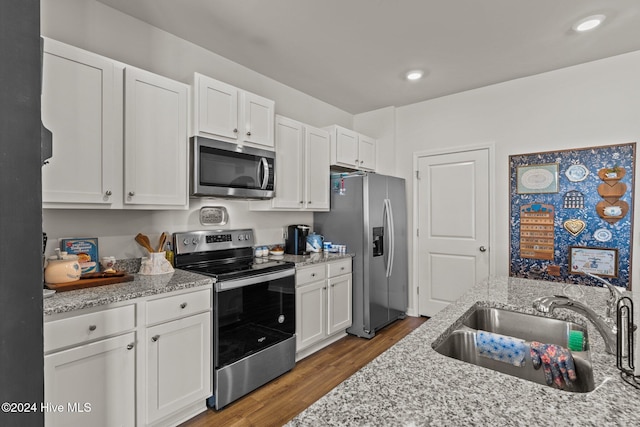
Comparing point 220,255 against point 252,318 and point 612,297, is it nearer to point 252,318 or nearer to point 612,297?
point 252,318

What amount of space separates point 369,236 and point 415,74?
5.49 ft

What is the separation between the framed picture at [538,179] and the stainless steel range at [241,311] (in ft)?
8.14

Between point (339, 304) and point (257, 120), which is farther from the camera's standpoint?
point (339, 304)

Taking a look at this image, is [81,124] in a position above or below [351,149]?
below

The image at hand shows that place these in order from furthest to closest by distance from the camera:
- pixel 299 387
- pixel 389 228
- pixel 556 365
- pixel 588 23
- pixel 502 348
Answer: pixel 389 228 → pixel 299 387 → pixel 588 23 → pixel 502 348 → pixel 556 365

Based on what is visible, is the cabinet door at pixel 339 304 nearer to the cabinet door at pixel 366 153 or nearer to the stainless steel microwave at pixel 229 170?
the stainless steel microwave at pixel 229 170

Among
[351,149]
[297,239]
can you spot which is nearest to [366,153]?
[351,149]

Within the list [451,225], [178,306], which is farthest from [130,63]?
[451,225]

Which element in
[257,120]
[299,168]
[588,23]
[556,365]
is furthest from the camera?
[299,168]

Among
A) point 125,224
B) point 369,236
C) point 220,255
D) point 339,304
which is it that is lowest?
point 339,304

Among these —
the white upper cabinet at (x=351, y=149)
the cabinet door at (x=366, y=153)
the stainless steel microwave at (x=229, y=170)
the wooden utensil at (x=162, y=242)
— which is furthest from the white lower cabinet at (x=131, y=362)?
the cabinet door at (x=366, y=153)

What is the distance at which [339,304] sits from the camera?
3.16 meters

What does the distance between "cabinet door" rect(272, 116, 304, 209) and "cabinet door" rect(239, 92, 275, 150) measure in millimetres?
170

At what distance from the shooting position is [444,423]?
0.68 meters
